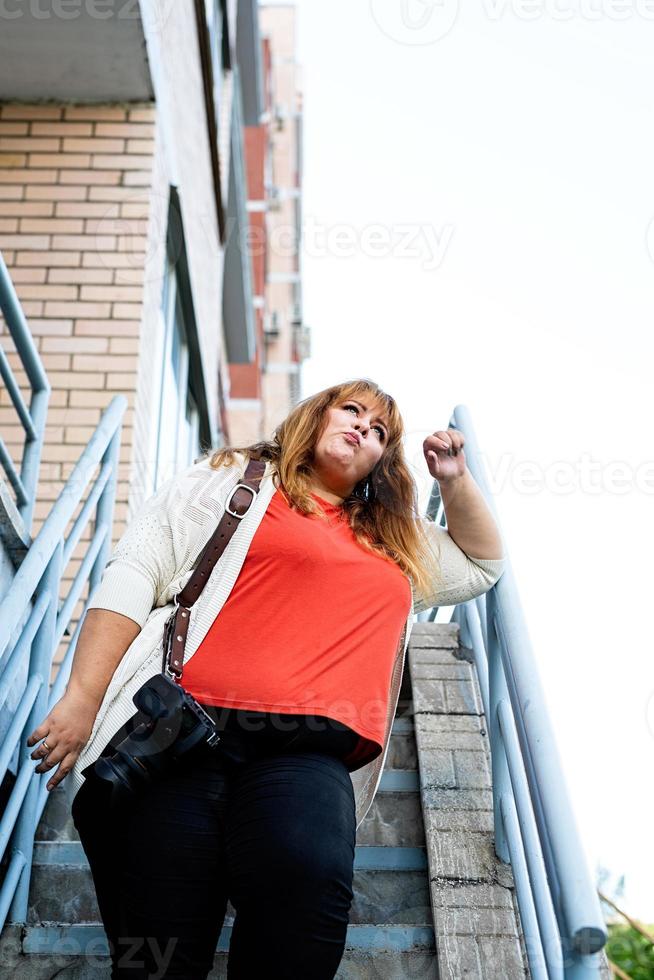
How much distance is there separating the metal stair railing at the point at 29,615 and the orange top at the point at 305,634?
58 cm

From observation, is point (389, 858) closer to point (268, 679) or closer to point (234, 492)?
point (268, 679)

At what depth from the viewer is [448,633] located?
3598mm

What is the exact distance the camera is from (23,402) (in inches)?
110

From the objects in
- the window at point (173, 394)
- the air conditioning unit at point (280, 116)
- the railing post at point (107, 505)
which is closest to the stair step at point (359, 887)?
the railing post at point (107, 505)

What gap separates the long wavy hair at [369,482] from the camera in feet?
7.78

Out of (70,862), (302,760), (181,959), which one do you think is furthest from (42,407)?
(181,959)

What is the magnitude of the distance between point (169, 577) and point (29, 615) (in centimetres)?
66

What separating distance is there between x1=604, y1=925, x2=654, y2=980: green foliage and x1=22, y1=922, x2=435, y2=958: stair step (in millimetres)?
5335

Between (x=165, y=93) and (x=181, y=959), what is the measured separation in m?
4.54

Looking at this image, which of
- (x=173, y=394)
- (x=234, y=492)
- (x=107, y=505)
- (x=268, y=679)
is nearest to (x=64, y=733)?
(x=268, y=679)

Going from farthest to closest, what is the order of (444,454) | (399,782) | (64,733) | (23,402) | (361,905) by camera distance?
(399,782) → (23,402) → (361,905) → (444,454) → (64,733)

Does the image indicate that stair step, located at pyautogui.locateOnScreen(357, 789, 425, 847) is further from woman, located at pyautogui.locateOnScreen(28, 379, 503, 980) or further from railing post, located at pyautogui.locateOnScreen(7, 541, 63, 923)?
railing post, located at pyautogui.locateOnScreen(7, 541, 63, 923)

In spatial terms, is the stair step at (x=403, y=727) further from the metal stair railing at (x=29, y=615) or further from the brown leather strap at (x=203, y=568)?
the brown leather strap at (x=203, y=568)

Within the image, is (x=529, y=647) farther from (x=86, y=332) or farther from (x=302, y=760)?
(x=86, y=332)
